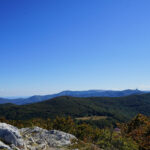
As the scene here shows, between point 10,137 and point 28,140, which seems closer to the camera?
point 10,137

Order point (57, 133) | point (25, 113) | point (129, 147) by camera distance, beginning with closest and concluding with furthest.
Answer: point (129, 147) → point (57, 133) → point (25, 113)

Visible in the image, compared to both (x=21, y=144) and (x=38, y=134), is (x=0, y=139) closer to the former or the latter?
(x=21, y=144)

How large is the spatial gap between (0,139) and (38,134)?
4732 mm

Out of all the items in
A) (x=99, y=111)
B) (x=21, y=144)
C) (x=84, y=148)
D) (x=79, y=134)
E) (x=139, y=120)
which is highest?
(x=21, y=144)

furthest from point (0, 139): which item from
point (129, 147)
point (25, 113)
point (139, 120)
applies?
point (25, 113)

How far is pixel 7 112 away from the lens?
178 m

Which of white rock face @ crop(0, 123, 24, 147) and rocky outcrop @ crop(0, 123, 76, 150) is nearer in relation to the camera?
rocky outcrop @ crop(0, 123, 76, 150)

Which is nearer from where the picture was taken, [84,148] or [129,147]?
[84,148]

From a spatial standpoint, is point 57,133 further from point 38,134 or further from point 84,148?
point 84,148

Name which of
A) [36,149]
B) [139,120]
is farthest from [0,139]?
[139,120]

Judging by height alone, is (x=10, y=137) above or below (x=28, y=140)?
above

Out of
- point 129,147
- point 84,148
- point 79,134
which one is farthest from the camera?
point 79,134

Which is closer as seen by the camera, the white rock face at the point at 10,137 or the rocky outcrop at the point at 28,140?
the rocky outcrop at the point at 28,140

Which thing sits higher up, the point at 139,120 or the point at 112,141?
the point at 112,141
